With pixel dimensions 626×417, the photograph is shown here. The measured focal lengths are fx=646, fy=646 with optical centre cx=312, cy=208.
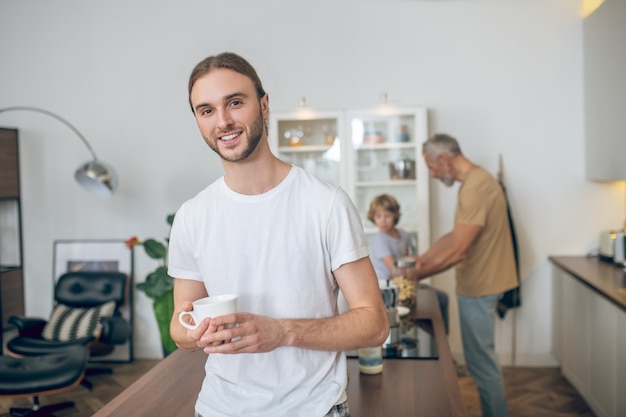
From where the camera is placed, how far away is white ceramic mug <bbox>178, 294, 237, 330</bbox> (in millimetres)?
1283

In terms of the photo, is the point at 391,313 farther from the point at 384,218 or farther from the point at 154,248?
the point at 154,248

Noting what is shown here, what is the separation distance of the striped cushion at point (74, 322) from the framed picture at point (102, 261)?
1.33 ft

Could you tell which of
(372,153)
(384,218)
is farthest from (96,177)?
(384,218)

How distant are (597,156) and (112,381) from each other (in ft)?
12.7

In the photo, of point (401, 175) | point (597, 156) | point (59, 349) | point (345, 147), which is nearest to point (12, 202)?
point (59, 349)

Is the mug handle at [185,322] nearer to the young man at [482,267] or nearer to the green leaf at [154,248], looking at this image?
the young man at [482,267]

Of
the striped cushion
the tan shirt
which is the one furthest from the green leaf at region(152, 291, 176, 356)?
the tan shirt

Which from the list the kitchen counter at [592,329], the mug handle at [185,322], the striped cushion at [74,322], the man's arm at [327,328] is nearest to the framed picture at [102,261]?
the striped cushion at [74,322]

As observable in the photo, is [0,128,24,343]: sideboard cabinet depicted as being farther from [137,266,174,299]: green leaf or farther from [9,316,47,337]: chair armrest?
[137,266,174,299]: green leaf

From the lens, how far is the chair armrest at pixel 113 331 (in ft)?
15.3

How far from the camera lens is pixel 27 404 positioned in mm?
4320

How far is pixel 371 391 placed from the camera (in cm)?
199

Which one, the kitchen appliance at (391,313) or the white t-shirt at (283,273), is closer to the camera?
the white t-shirt at (283,273)

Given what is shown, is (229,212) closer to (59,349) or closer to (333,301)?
(333,301)
